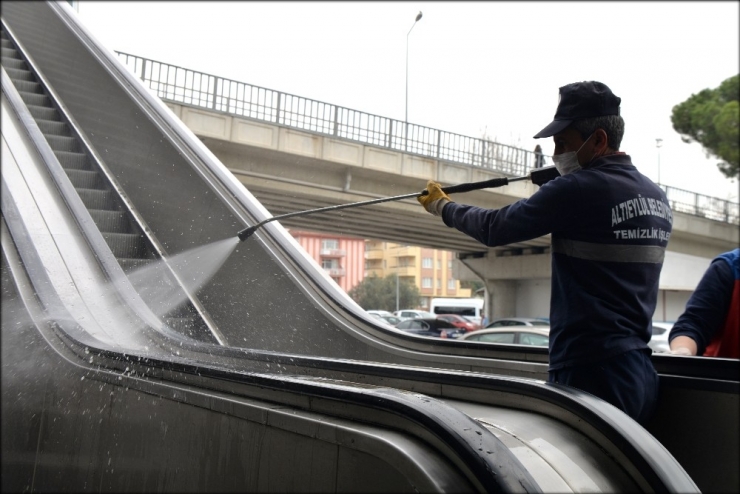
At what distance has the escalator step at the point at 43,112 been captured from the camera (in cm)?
702

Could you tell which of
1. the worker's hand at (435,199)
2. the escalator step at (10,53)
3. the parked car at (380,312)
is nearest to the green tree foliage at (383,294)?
the parked car at (380,312)

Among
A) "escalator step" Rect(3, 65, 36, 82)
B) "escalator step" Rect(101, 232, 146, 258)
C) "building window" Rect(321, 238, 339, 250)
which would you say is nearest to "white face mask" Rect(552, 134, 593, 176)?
"building window" Rect(321, 238, 339, 250)

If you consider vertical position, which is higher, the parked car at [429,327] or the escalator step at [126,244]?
the escalator step at [126,244]

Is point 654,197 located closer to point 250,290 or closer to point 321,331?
point 321,331

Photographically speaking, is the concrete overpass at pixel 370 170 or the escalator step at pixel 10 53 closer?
the concrete overpass at pixel 370 170

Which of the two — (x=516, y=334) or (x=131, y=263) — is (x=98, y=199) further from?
(x=516, y=334)

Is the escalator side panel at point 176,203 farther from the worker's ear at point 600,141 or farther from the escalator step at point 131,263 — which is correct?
the worker's ear at point 600,141

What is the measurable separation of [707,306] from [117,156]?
5342 mm

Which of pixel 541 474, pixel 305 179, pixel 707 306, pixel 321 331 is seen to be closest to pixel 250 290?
pixel 321 331

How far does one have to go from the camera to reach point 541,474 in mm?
1711

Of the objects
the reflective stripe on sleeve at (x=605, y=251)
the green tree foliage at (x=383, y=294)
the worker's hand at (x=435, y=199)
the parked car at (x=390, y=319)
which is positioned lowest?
the parked car at (x=390, y=319)

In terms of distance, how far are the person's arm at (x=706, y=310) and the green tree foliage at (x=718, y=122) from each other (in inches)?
80.2

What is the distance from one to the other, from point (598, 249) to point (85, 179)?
17.4ft

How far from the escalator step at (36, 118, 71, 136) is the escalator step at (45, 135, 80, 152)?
16cm
